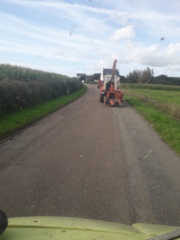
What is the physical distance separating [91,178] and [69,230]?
4.11 meters

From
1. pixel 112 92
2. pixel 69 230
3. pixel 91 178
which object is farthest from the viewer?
pixel 112 92

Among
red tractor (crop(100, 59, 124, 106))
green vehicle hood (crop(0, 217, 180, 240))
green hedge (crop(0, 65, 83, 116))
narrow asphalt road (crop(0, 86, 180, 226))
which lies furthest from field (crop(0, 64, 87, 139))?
green vehicle hood (crop(0, 217, 180, 240))

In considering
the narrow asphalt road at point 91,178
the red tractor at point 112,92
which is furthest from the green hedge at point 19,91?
the narrow asphalt road at point 91,178

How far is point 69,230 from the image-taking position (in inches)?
90.4

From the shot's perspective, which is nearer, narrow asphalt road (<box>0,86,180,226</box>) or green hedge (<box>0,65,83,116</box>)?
narrow asphalt road (<box>0,86,180,226</box>)

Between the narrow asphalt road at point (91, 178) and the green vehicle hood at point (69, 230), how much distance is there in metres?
2.12

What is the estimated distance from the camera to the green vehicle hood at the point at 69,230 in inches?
85.0

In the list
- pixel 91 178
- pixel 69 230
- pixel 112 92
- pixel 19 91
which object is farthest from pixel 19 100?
pixel 69 230

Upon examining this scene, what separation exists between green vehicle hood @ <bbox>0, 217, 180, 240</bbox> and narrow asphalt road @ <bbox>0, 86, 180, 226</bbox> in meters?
2.12

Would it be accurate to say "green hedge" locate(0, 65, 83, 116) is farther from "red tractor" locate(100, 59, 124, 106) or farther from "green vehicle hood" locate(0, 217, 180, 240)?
"green vehicle hood" locate(0, 217, 180, 240)

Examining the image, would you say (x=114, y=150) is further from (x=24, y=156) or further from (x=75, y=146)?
(x=24, y=156)

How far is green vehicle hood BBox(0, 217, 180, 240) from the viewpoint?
216cm

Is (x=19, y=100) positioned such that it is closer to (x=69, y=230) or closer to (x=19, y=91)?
(x=19, y=91)

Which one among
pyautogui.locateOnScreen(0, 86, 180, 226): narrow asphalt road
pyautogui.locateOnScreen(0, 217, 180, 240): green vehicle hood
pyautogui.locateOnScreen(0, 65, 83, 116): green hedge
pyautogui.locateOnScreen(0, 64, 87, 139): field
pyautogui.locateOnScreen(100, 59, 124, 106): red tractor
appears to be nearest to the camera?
pyautogui.locateOnScreen(0, 217, 180, 240): green vehicle hood
